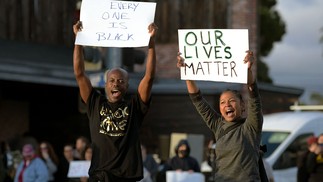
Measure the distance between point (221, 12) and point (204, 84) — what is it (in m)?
3.00

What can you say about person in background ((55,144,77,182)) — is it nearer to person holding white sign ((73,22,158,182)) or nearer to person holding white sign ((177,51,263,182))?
person holding white sign ((73,22,158,182))

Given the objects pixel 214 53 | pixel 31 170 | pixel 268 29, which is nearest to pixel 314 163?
pixel 31 170

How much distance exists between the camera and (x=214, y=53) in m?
8.02

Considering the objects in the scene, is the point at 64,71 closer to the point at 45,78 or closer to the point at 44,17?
the point at 45,78

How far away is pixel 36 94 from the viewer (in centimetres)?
2528

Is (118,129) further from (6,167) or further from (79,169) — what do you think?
(6,167)

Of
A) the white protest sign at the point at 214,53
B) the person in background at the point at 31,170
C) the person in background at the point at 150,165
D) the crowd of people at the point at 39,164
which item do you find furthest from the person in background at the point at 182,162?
the white protest sign at the point at 214,53

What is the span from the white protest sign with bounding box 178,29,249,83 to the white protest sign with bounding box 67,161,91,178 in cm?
569

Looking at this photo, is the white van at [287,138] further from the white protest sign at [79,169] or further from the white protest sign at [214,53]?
the white protest sign at [214,53]

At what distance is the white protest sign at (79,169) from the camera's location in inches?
529

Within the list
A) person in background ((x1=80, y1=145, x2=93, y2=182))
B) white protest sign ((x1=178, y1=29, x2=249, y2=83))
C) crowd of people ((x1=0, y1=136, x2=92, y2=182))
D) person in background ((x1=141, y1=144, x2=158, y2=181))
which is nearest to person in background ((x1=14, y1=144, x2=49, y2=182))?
crowd of people ((x1=0, y1=136, x2=92, y2=182))

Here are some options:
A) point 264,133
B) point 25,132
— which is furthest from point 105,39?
point 25,132

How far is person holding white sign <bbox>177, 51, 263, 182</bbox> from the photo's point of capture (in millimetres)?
7297

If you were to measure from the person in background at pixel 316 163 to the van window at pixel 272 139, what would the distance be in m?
3.37
